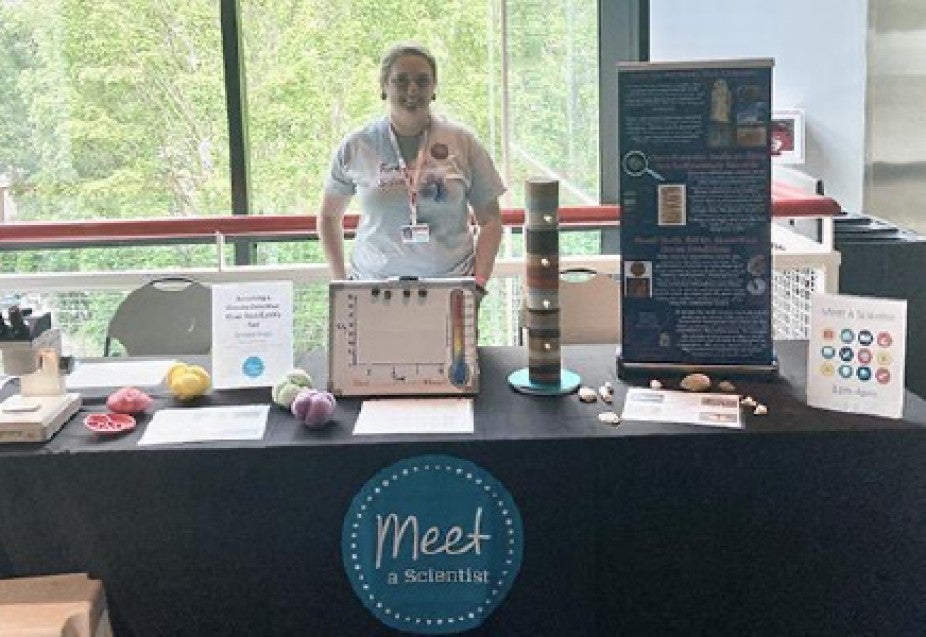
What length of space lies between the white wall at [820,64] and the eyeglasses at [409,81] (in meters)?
1.11

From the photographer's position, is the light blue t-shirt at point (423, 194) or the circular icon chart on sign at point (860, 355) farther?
the light blue t-shirt at point (423, 194)

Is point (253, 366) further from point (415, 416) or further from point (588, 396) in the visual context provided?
point (588, 396)

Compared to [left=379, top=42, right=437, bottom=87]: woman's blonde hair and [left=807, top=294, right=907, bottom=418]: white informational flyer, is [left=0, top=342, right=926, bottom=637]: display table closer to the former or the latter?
[left=807, top=294, right=907, bottom=418]: white informational flyer

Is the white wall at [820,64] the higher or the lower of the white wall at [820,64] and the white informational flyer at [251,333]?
the higher

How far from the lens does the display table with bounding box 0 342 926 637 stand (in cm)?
206

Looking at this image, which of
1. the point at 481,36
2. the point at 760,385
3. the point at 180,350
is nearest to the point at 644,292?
the point at 760,385

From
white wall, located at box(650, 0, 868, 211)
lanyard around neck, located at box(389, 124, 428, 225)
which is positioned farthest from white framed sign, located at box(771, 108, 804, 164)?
lanyard around neck, located at box(389, 124, 428, 225)

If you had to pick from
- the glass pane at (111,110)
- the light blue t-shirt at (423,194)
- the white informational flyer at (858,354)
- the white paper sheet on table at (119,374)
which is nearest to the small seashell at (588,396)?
the white informational flyer at (858,354)

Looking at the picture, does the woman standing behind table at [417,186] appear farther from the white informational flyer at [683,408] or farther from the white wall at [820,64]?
the white wall at [820,64]

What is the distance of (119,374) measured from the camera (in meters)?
2.54

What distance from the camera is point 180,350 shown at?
3.14m

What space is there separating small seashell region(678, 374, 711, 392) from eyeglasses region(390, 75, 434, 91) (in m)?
1.01

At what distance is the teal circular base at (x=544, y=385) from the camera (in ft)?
7.54

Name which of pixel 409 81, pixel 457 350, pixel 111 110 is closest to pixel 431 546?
pixel 457 350
